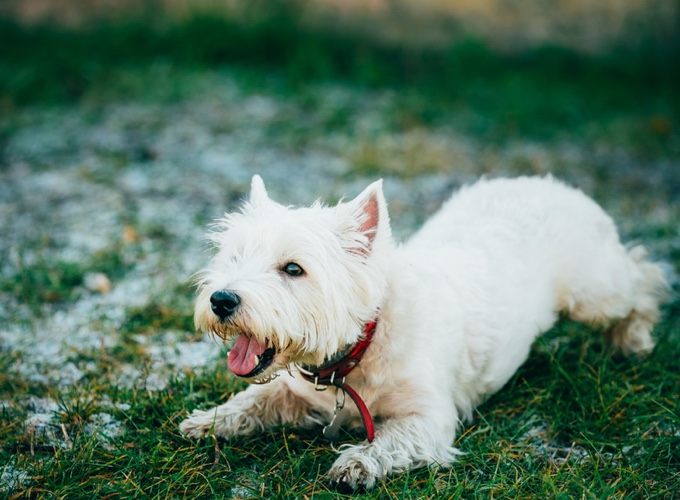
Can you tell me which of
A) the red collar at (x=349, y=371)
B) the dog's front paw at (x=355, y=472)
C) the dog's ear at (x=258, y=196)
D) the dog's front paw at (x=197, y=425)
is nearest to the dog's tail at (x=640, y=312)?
the red collar at (x=349, y=371)

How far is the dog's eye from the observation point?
2.90m

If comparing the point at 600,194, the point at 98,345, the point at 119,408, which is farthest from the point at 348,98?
the point at 119,408

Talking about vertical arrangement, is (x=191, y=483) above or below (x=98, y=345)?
above

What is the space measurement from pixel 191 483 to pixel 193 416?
43 cm

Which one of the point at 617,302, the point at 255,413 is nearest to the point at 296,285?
the point at 255,413

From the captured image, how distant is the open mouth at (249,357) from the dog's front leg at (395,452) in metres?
0.54

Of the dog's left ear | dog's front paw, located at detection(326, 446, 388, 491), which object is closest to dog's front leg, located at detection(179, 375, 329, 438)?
dog's front paw, located at detection(326, 446, 388, 491)

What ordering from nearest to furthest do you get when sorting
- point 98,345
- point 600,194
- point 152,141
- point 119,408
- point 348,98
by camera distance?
point 119,408 → point 98,345 → point 600,194 → point 152,141 → point 348,98

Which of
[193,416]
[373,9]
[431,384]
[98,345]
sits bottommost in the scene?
[98,345]

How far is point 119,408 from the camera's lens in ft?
11.0

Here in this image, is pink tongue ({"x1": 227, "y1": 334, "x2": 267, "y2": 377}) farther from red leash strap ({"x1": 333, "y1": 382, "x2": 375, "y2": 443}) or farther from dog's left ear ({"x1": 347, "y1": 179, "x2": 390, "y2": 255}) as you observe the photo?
dog's left ear ({"x1": 347, "y1": 179, "x2": 390, "y2": 255})

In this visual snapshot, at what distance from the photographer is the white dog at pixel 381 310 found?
284 cm

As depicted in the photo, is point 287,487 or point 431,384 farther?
point 431,384

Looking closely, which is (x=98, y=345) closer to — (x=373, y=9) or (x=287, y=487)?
(x=287, y=487)
